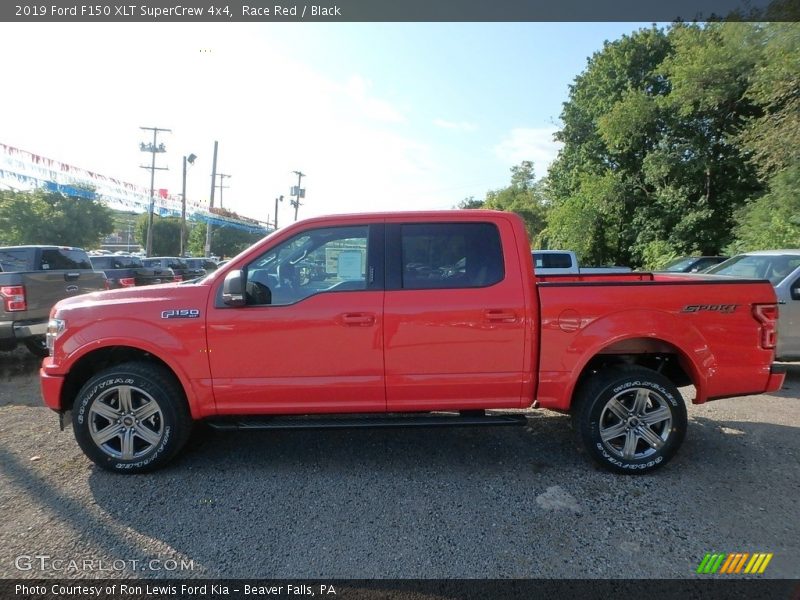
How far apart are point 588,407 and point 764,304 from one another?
5.23 ft

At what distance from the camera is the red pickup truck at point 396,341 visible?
11.5 feet

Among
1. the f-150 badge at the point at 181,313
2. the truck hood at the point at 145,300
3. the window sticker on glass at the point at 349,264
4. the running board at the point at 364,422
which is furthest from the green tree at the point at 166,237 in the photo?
the window sticker on glass at the point at 349,264

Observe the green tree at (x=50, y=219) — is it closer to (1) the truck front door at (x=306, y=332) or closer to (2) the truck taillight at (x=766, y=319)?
(1) the truck front door at (x=306, y=332)

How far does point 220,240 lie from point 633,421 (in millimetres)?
65785

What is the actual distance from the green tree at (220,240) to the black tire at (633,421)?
6242cm

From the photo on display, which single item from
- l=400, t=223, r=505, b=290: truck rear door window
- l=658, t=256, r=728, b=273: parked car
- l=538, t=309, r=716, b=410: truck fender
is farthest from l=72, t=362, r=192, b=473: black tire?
l=658, t=256, r=728, b=273: parked car

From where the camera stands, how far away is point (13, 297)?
6.43m

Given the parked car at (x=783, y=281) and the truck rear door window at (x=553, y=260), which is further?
the truck rear door window at (x=553, y=260)

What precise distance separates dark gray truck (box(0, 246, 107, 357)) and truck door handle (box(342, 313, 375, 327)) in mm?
5597

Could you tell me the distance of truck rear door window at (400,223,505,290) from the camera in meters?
3.59

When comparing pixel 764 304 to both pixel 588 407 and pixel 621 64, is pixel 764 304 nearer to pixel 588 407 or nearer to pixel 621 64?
pixel 588 407

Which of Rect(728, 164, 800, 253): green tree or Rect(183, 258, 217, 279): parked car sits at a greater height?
Rect(728, 164, 800, 253): green tree

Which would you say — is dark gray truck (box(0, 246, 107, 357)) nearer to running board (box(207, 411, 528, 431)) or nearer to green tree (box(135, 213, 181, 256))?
running board (box(207, 411, 528, 431))

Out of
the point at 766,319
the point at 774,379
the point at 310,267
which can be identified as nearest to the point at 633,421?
the point at 774,379
